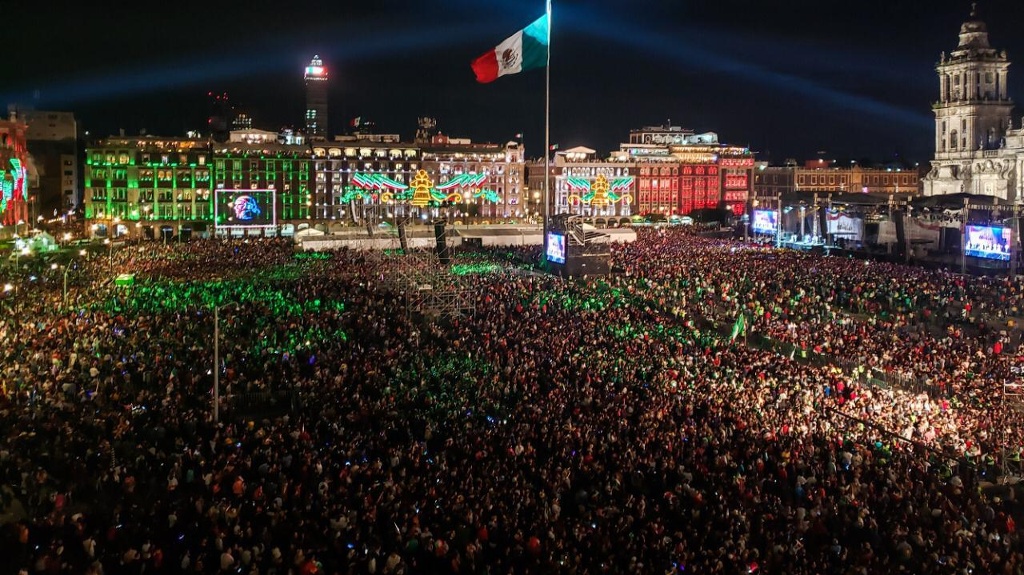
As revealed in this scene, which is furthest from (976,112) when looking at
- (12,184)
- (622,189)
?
(12,184)

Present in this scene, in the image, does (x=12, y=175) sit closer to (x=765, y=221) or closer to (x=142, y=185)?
(x=142, y=185)

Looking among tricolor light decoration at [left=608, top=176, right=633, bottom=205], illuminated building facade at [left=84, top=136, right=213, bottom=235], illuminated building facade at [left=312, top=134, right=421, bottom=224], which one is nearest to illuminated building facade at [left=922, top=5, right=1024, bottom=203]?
tricolor light decoration at [left=608, top=176, right=633, bottom=205]

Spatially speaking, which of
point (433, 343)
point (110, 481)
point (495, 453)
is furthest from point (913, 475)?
point (110, 481)

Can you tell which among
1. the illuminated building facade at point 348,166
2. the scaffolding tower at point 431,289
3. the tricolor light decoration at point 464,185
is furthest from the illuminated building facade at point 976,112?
the scaffolding tower at point 431,289

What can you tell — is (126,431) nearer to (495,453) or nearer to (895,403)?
(495,453)

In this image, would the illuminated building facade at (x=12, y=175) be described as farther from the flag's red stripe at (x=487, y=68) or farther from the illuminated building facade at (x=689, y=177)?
the illuminated building facade at (x=689, y=177)

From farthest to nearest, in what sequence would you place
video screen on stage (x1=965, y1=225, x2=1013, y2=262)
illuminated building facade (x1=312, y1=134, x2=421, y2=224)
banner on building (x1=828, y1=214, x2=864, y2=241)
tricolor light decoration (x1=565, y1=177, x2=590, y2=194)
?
1. illuminated building facade (x1=312, y1=134, x2=421, y2=224)
2. tricolor light decoration (x1=565, y1=177, x2=590, y2=194)
3. banner on building (x1=828, y1=214, x2=864, y2=241)
4. video screen on stage (x1=965, y1=225, x2=1013, y2=262)

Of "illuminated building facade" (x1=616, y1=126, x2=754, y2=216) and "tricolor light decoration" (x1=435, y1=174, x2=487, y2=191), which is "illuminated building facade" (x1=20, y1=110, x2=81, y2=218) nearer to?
"tricolor light decoration" (x1=435, y1=174, x2=487, y2=191)
